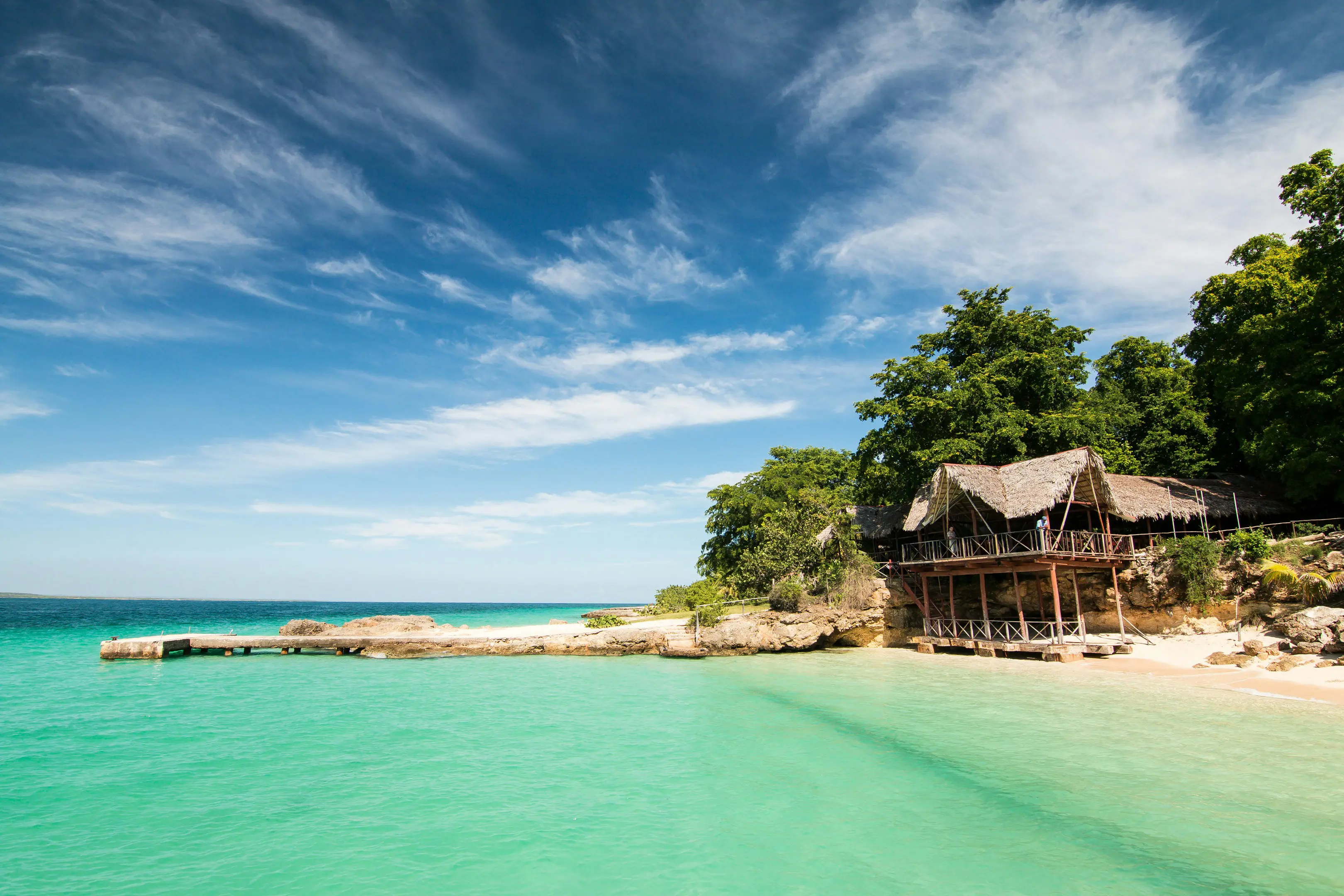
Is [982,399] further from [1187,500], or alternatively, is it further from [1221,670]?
[1221,670]

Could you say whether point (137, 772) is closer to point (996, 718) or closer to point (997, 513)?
point (996, 718)

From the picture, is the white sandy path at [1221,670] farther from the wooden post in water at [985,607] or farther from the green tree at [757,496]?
the green tree at [757,496]

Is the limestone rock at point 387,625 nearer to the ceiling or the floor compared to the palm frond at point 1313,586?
nearer to the floor

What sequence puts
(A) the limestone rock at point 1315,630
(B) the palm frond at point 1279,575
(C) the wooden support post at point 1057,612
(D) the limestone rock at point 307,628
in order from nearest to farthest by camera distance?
(A) the limestone rock at point 1315,630 → (B) the palm frond at point 1279,575 → (C) the wooden support post at point 1057,612 → (D) the limestone rock at point 307,628

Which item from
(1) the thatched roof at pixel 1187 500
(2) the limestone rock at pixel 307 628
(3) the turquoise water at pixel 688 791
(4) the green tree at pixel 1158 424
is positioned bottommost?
(3) the turquoise water at pixel 688 791

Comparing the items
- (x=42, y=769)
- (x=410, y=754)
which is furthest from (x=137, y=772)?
(x=410, y=754)

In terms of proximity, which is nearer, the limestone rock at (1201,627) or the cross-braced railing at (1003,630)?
the limestone rock at (1201,627)

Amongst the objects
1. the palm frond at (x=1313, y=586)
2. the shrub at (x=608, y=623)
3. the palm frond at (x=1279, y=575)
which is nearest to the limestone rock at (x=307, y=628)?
the shrub at (x=608, y=623)

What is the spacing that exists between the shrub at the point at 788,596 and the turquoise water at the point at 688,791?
23.8ft

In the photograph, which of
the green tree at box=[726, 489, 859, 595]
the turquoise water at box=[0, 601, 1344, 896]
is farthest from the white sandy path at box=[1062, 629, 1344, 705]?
the green tree at box=[726, 489, 859, 595]

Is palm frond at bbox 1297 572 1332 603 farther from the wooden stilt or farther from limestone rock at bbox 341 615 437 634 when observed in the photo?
limestone rock at bbox 341 615 437 634

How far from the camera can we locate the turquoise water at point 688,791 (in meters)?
6.25

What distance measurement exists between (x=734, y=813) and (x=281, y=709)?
1165 centimetres

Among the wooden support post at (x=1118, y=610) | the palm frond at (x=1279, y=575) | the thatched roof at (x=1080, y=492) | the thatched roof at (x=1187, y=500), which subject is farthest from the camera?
the thatched roof at (x=1187, y=500)
